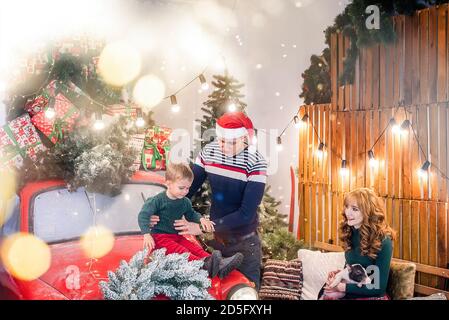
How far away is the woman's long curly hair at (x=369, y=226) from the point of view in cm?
359

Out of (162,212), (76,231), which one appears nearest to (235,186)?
(162,212)

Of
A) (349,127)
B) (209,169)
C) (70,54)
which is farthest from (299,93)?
(70,54)

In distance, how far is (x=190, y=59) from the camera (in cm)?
Answer: 511

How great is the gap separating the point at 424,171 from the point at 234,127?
1570mm

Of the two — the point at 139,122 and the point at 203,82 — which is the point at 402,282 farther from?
the point at 139,122

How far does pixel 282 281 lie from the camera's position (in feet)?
13.9

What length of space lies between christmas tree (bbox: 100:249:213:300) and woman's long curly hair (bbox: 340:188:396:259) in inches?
43.4

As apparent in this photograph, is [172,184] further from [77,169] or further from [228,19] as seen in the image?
[228,19]

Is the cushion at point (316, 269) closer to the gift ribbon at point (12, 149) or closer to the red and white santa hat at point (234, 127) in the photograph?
the red and white santa hat at point (234, 127)

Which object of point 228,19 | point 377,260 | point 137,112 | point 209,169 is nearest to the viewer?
point 377,260

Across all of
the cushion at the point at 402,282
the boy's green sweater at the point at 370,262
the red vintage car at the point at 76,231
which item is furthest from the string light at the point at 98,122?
the cushion at the point at 402,282

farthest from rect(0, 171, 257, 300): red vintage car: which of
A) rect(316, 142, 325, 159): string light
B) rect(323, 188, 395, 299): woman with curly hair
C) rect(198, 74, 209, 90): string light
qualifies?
rect(316, 142, 325, 159): string light

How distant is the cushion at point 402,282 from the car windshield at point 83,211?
6.29 feet

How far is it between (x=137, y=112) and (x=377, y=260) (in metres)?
2.42
